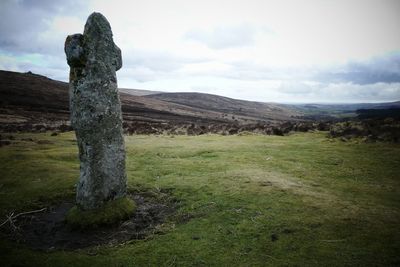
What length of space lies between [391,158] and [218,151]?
11031mm

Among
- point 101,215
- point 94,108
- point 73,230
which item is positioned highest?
point 94,108

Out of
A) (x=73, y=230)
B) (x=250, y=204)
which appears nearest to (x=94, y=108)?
(x=73, y=230)

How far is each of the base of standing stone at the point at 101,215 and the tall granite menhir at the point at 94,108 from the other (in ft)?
0.66

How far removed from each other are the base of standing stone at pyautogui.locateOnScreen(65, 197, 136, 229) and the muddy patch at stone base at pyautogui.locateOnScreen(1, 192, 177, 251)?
184mm

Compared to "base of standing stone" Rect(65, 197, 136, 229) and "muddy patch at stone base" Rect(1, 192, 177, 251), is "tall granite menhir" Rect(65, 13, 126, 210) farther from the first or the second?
"muddy patch at stone base" Rect(1, 192, 177, 251)

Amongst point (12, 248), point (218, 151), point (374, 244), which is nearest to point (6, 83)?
point (218, 151)

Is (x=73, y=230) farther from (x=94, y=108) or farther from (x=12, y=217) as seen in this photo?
(x=94, y=108)

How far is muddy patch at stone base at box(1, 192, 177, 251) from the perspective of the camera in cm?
902

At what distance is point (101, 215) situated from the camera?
33.7 ft

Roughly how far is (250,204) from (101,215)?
544 centimetres

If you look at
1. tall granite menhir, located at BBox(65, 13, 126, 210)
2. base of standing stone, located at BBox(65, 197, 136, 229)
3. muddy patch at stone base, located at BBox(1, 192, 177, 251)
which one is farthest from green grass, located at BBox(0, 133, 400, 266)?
tall granite menhir, located at BBox(65, 13, 126, 210)

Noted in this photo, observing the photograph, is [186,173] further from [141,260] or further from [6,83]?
[6,83]

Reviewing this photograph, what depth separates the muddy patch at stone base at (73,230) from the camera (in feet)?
29.6

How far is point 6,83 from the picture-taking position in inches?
4011
